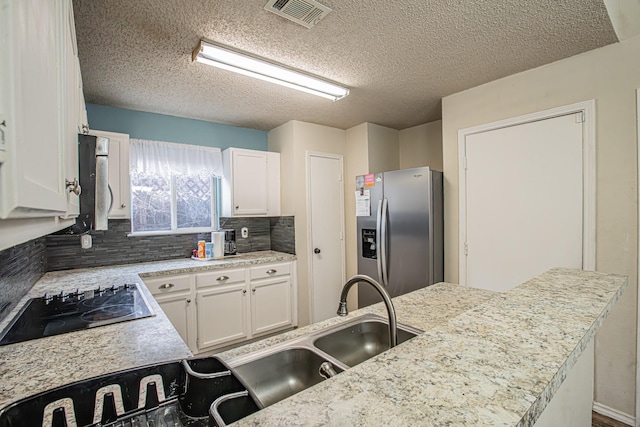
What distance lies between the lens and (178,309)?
257 centimetres

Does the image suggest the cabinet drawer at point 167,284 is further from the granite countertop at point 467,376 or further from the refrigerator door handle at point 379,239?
the granite countertop at point 467,376

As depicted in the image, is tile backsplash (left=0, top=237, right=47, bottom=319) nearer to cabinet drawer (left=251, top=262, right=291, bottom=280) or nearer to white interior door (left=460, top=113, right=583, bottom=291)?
cabinet drawer (left=251, top=262, right=291, bottom=280)

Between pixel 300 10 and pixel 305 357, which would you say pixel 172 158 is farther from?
pixel 305 357

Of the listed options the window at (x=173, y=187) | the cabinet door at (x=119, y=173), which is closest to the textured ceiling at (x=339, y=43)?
the cabinet door at (x=119, y=173)

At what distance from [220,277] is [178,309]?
1.45 ft

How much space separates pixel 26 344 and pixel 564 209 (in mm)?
3097

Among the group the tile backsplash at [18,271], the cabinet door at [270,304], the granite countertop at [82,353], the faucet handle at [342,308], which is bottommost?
the cabinet door at [270,304]

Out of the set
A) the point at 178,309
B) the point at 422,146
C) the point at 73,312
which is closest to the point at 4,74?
the point at 73,312

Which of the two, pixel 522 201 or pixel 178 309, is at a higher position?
pixel 522 201

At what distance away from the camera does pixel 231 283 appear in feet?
9.44

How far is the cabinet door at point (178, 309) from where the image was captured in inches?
99.3

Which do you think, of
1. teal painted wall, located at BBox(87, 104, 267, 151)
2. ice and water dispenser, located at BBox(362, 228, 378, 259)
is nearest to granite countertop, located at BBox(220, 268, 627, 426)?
ice and water dispenser, located at BBox(362, 228, 378, 259)

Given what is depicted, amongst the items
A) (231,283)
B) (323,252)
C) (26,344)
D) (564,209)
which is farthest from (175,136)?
(564,209)

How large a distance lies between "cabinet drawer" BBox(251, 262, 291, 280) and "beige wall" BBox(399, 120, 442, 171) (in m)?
2.07
